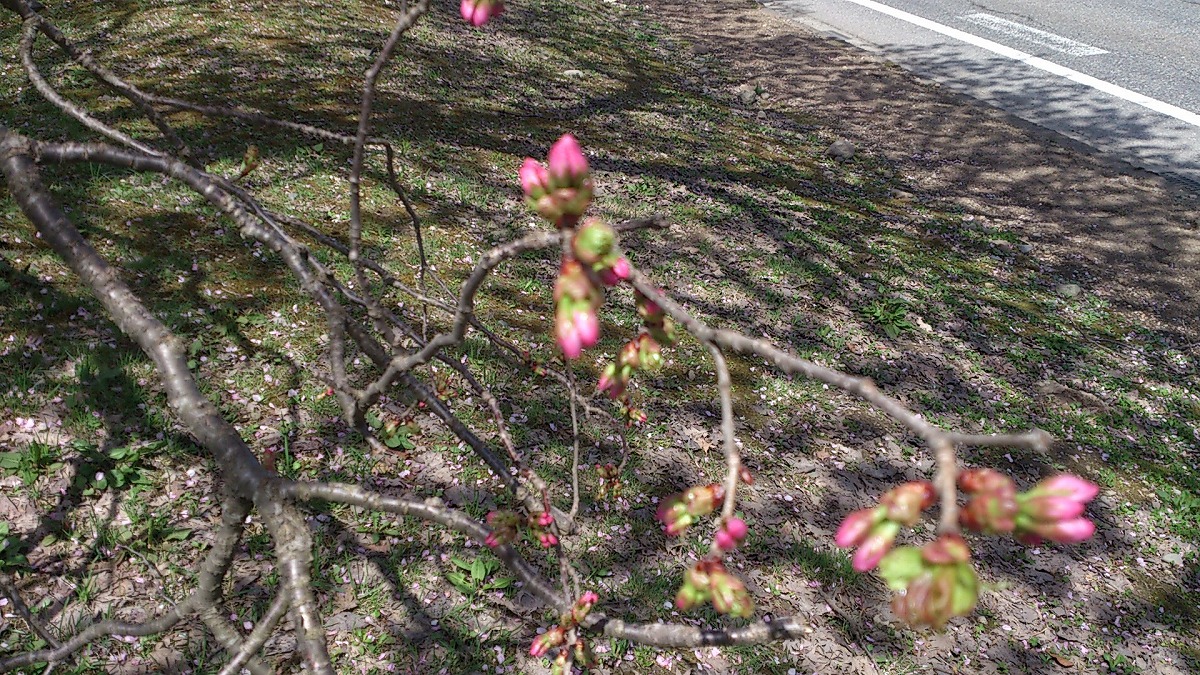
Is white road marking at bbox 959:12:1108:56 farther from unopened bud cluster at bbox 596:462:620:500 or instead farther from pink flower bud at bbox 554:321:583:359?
pink flower bud at bbox 554:321:583:359

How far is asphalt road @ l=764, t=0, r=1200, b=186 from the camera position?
7.54m

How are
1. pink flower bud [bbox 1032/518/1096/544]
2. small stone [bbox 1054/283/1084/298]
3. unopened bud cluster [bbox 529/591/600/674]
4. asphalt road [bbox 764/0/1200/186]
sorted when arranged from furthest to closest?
asphalt road [bbox 764/0/1200/186] → small stone [bbox 1054/283/1084/298] → unopened bud cluster [bbox 529/591/600/674] → pink flower bud [bbox 1032/518/1096/544]

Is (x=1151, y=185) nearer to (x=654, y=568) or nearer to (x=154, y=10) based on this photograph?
(x=654, y=568)

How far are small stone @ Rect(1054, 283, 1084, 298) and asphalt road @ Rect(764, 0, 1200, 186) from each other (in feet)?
Answer: 8.02

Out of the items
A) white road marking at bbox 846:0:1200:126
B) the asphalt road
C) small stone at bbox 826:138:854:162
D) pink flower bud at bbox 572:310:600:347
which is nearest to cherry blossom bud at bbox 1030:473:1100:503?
pink flower bud at bbox 572:310:600:347

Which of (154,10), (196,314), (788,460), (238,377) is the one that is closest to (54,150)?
(238,377)

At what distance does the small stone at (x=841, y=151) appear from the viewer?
695 centimetres

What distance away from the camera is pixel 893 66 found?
29.9ft

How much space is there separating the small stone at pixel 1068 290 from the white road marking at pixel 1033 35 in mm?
5774

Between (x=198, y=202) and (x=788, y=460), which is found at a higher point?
(x=198, y=202)

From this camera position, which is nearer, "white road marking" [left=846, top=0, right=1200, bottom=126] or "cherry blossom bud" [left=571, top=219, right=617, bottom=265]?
"cherry blossom bud" [left=571, top=219, right=617, bottom=265]

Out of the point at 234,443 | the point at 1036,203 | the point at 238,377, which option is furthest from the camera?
the point at 1036,203

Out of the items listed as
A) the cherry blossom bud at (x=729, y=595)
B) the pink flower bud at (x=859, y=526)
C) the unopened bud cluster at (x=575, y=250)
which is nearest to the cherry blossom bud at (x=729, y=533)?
the cherry blossom bud at (x=729, y=595)

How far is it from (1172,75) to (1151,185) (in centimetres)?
335
